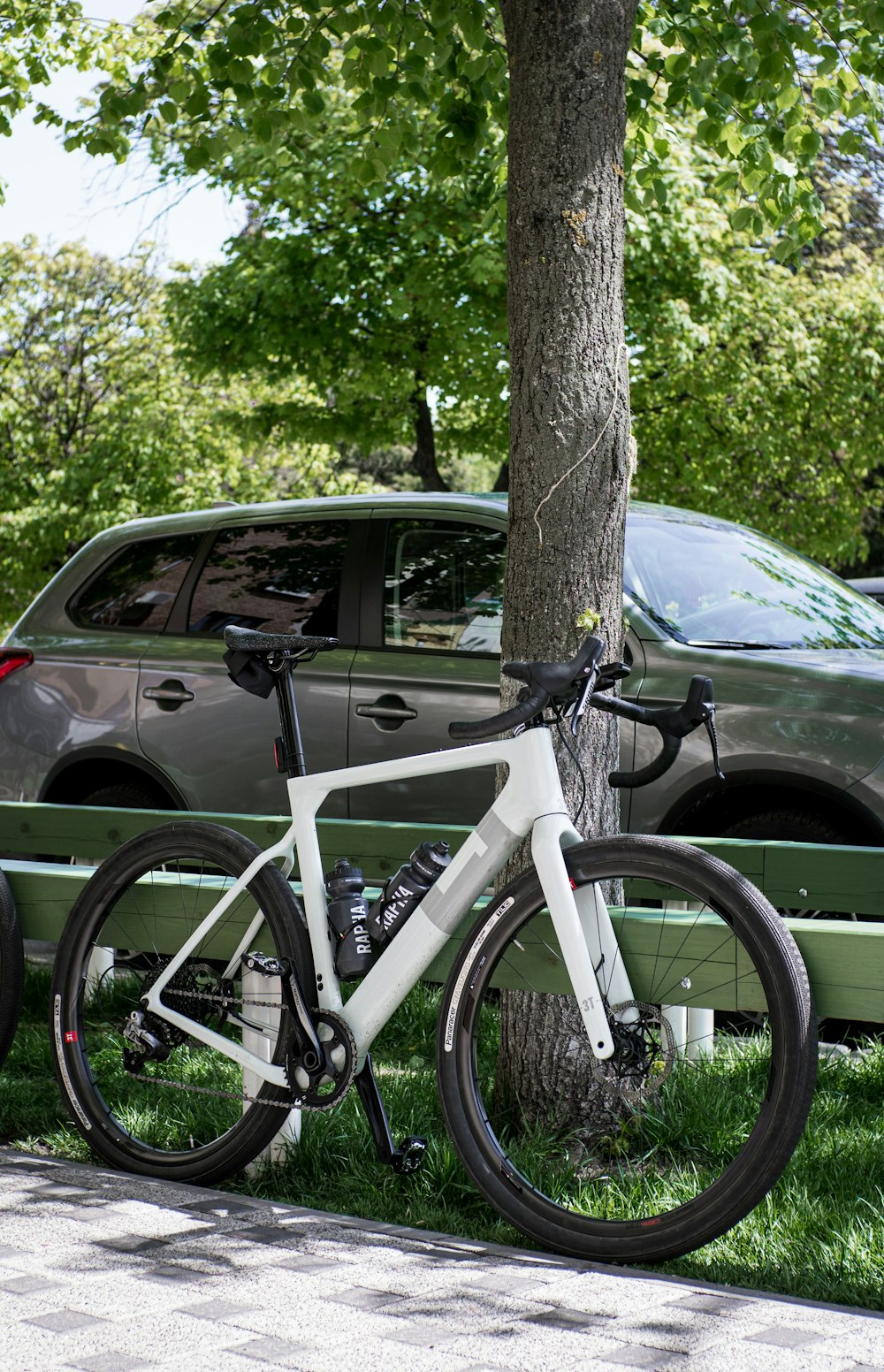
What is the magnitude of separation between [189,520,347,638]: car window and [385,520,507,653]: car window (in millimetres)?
270

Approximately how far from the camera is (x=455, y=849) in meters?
4.65

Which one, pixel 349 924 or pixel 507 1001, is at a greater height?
pixel 349 924

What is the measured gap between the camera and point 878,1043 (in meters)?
4.87

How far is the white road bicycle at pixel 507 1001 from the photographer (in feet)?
10.7

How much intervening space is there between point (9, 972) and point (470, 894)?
5.64 ft

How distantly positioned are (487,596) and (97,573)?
2.03m

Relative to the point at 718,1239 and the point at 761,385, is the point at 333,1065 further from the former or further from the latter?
the point at 761,385

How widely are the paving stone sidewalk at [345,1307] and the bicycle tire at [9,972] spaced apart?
Result: 1070 millimetres

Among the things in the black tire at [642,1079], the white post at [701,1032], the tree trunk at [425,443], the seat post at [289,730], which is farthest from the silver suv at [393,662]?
the tree trunk at [425,443]

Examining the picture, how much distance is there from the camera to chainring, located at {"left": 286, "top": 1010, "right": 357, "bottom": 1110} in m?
3.66

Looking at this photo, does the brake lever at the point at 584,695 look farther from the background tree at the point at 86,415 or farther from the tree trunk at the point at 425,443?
the background tree at the point at 86,415

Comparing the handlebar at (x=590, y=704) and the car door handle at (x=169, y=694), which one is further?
the car door handle at (x=169, y=694)

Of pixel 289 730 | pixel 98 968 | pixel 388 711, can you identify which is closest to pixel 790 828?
pixel 388 711

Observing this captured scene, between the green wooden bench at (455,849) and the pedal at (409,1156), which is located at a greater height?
the green wooden bench at (455,849)
